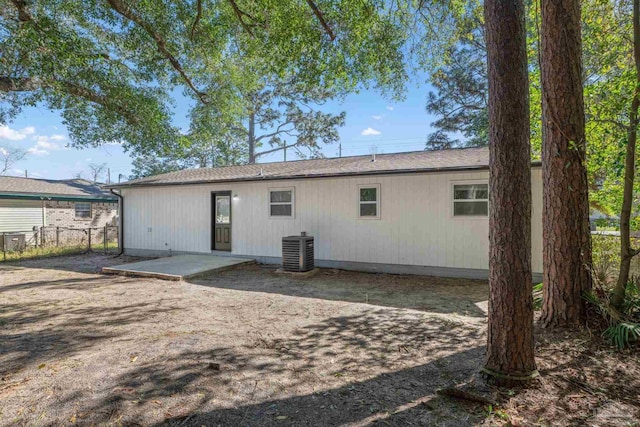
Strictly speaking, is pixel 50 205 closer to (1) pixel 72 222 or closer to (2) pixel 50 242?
(1) pixel 72 222

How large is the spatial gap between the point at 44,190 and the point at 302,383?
18.4 metres

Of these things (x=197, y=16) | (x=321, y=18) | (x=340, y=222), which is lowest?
(x=340, y=222)

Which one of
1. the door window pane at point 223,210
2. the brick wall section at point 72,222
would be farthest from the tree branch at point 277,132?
the door window pane at point 223,210

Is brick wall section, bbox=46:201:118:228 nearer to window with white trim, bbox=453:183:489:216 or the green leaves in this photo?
the green leaves

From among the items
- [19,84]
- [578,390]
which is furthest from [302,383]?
[19,84]

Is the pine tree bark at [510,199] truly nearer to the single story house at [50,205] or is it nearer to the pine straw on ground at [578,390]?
the pine straw on ground at [578,390]

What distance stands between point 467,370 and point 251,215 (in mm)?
7740

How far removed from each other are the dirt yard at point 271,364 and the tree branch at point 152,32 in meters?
6.55

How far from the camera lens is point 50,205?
1576 cm

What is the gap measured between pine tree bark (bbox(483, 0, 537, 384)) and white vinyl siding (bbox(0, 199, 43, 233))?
60.0ft

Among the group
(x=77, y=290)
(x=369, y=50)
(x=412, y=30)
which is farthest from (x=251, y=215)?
(x=412, y=30)

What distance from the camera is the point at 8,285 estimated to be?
693cm

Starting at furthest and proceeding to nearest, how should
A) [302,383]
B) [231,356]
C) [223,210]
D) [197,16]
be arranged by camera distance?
[223,210], [197,16], [231,356], [302,383]

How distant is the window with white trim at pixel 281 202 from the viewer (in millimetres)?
9352
